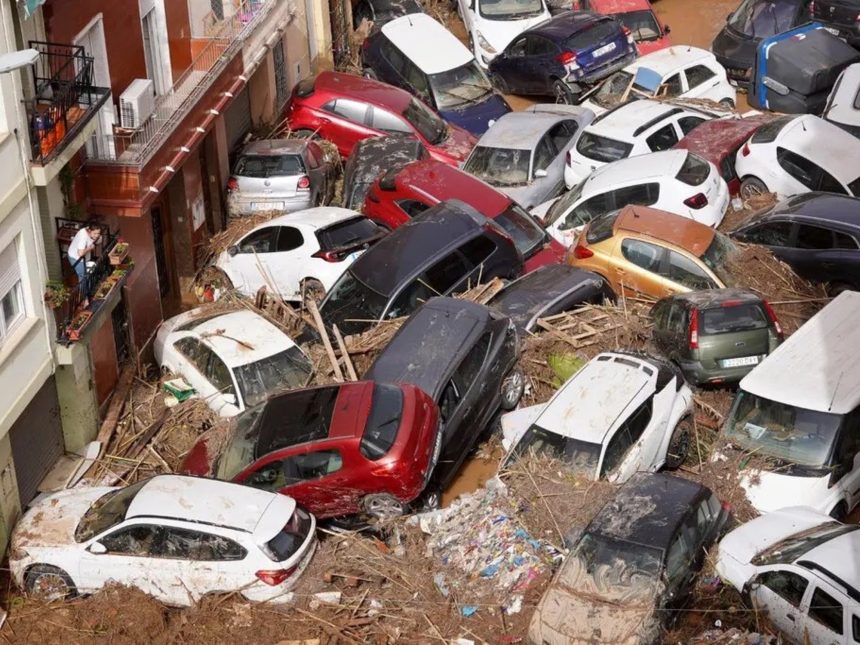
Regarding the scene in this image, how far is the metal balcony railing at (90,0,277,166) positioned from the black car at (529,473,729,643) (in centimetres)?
748

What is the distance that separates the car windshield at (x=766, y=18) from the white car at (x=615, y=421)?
41.6ft

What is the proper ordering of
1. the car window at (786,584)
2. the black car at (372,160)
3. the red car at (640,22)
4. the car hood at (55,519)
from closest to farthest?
the car window at (786,584)
the car hood at (55,519)
the black car at (372,160)
the red car at (640,22)

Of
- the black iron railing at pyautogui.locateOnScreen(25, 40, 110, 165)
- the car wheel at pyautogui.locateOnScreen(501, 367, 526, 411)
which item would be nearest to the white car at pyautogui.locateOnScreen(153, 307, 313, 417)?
the car wheel at pyautogui.locateOnScreen(501, 367, 526, 411)

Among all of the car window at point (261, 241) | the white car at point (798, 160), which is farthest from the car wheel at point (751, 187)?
the car window at point (261, 241)

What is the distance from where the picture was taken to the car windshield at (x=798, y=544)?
14.0m

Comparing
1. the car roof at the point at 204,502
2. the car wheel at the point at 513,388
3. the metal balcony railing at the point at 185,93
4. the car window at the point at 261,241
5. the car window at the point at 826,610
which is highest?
the metal balcony railing at the point at 185,93

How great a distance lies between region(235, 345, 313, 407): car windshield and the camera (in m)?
17.9

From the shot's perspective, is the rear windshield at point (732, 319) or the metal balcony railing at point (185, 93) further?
the metal balcony railing at point (185, 93)

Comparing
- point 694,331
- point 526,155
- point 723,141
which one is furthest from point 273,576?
point 723,141

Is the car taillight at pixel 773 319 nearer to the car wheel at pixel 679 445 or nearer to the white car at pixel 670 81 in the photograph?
the car wheel at pixel 679 445

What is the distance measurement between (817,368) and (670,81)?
10550 millimetres

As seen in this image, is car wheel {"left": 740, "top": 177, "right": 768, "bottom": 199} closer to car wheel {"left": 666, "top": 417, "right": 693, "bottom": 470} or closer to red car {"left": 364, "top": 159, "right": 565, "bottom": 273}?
red car {"left": 364, "top": 159, "right": 565, "bottom": 273}

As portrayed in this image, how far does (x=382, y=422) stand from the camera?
1552cm

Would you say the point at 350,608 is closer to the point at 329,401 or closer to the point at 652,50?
the point at 329,401
